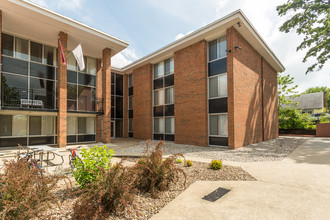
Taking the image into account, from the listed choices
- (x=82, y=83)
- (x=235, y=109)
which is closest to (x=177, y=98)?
(x=235, y=109)

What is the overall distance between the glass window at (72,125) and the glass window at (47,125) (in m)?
1.24

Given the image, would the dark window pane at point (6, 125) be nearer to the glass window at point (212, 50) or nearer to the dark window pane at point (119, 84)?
the dark window pane at point (119, 84)

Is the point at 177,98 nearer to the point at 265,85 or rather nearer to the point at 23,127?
the point at 265,85

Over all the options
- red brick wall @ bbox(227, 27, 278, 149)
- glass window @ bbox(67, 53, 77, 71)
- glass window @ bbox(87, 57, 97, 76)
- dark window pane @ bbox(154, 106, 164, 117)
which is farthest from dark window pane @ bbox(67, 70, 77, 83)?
red brick wall @ bbox(227, 27, 278, 149)

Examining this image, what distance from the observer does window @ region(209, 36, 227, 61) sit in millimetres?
12451

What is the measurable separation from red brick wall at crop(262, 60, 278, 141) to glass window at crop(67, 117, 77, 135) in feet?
58.2

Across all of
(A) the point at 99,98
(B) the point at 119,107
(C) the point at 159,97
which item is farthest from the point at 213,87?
(B) the point at 119,107

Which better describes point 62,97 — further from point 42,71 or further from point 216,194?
point 216,194

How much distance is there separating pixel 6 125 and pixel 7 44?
5.75 meters

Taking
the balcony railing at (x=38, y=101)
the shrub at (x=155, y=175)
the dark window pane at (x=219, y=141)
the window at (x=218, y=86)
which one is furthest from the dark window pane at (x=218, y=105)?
the balcony railing at (x=38, y=101)

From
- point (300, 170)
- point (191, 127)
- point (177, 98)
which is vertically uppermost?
point (177, 98)

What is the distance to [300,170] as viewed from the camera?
6484mm

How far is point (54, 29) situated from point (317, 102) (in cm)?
5333

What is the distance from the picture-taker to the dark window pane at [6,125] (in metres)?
11.8
